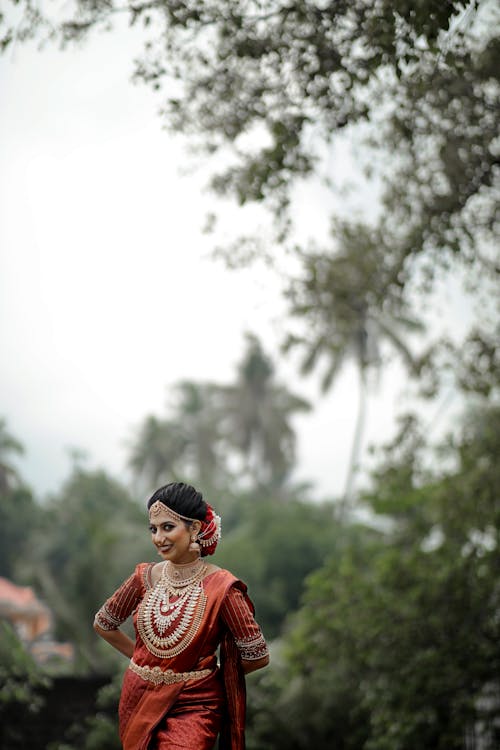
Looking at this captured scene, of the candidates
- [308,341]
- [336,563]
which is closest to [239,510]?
[336,563]

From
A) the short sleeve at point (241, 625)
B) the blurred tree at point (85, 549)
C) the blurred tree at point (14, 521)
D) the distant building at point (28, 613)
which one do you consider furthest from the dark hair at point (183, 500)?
the blurred tree at point (14, 521)

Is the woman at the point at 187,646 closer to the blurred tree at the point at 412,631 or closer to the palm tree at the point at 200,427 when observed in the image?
the blurred tree at the point at 412,631

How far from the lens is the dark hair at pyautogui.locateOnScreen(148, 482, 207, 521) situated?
4.21 m

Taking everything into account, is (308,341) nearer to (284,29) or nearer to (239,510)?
(284,29)

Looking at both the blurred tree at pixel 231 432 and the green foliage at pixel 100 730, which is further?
the blurred tree at pixel 231 432

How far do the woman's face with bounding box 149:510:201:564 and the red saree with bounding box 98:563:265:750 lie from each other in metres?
0.18

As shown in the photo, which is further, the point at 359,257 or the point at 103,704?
the point at 359,257

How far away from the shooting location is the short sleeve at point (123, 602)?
438 centimetres

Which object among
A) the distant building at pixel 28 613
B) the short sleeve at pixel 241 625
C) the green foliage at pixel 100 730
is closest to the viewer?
the short sleeve at pixel 241 625

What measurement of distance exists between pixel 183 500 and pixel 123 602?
582 mm

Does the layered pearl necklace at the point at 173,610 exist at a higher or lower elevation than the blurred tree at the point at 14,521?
lower

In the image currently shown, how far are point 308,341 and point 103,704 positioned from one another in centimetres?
457

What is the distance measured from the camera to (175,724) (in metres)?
4.00

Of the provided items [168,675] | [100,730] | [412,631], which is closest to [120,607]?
[168,675]
